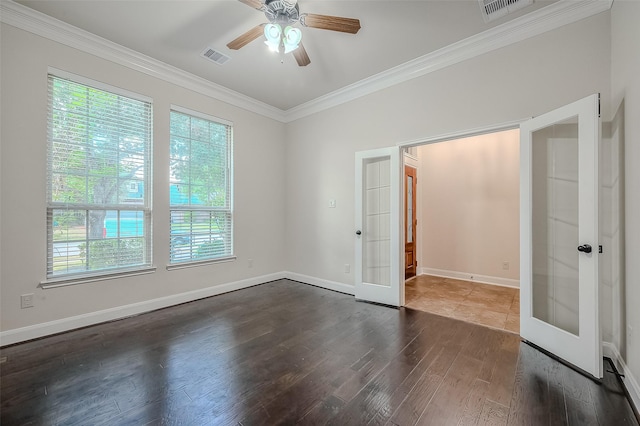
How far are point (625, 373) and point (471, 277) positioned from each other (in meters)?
3.04

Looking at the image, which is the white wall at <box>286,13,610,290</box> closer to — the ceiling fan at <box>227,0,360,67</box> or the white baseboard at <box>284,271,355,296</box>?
the white baseboard at <box>284,271,355,296</box>

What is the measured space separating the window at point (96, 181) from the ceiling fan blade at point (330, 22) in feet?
8.06

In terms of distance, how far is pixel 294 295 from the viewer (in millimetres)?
3998

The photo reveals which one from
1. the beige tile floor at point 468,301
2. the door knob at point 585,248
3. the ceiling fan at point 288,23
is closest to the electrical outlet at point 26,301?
the ceiling fan at point 288,23

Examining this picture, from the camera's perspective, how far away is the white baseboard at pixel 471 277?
176 inches

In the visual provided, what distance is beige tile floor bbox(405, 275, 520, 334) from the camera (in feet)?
10.2

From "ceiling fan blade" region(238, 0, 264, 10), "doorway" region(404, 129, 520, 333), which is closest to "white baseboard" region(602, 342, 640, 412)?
"doorway" region(404, 129, 520, 333)

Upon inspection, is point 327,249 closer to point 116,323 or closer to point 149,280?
point 149,280

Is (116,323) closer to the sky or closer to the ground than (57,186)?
closer to the ground

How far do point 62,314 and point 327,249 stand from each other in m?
3.33

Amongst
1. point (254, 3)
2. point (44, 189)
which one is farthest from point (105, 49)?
point (254, 3)

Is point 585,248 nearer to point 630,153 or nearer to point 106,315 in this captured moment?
point 630,153

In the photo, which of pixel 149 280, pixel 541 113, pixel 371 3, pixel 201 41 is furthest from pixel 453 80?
pixel 149 280

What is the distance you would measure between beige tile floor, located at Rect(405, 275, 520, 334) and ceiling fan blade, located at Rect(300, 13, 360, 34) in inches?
128
